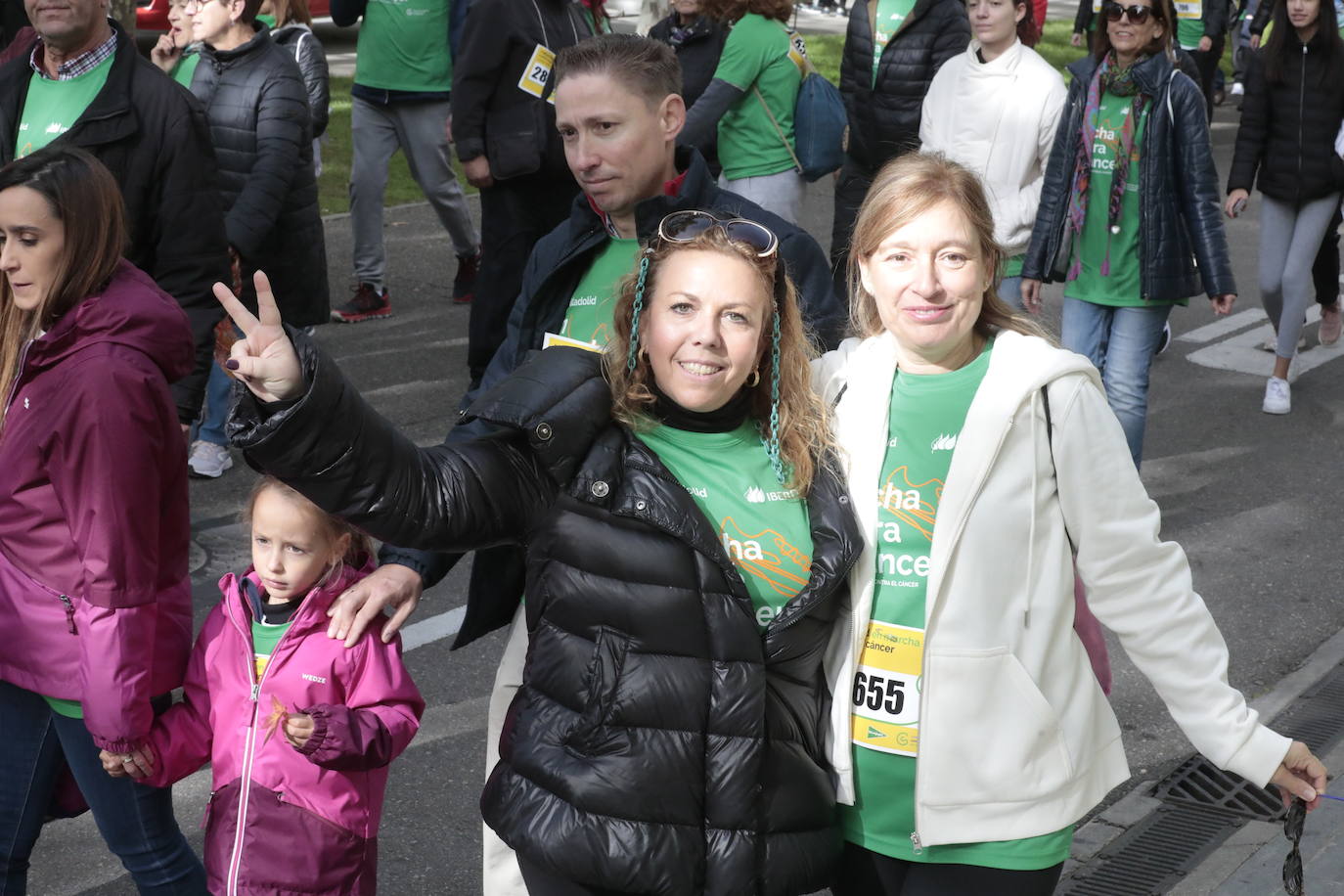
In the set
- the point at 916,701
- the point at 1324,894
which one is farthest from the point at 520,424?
the point at 1324,894

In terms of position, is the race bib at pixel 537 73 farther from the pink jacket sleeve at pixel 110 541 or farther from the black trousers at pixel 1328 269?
the pink jacket sleeve at pixel 110 541

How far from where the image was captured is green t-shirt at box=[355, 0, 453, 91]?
9992mm

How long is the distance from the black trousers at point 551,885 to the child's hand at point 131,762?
0.97 m

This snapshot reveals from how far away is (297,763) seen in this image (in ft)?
10.8

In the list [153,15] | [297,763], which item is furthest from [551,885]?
[153,15]

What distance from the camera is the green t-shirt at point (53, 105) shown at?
5.38m

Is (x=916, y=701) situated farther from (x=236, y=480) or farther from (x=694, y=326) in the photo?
(x=236, y=480)

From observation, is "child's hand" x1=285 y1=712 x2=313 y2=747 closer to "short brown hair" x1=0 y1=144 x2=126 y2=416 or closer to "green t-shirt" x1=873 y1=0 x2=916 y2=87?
"short brown hair" x1=0 y1=144 x2=126 y2=416

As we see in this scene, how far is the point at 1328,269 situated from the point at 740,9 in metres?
3.77

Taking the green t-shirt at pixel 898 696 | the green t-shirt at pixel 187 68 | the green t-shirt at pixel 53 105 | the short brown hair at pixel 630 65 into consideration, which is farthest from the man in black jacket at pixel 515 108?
the green t-shirt at pixel 898 696

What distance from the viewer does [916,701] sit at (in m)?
2.84

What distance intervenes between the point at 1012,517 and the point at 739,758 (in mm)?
603

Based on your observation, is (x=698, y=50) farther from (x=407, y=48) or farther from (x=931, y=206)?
(x=931, y=206)

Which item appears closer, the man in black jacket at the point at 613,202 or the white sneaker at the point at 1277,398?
the man in black jacket at the point at 613,202
